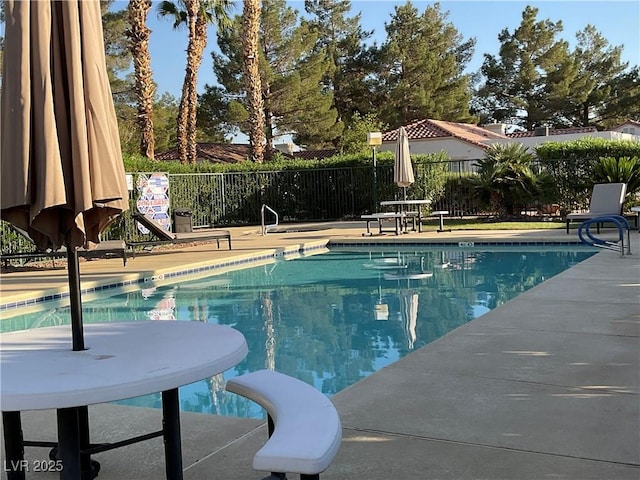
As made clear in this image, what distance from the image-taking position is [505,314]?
19.2 ft

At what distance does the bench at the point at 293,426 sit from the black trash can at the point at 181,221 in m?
11.0

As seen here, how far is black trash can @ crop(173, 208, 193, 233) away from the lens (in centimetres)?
1347

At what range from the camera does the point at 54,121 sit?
86.0 inches

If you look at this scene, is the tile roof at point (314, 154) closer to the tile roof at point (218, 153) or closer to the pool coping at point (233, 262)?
the tile roof at point (218, 153)

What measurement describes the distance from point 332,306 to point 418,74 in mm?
29287

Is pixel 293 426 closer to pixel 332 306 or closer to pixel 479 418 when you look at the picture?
pixel 479 418

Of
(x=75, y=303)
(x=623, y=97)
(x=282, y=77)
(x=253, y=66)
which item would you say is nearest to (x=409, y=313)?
(x=75, y=303)

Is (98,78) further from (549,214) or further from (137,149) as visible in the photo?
(137,149)

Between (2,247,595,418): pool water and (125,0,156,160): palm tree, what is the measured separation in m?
8.00

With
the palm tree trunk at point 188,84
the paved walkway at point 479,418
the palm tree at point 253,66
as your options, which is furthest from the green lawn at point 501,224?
the paved walkway at point 479,418

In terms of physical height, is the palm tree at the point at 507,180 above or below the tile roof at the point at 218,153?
below

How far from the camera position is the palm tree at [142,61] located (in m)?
17.2

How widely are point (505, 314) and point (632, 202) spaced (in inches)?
484

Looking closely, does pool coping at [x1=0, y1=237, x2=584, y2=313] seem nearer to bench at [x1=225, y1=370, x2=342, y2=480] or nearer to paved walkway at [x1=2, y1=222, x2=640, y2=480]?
paved walkway at [x1=2, y1=222, x2=640, y2=480]
